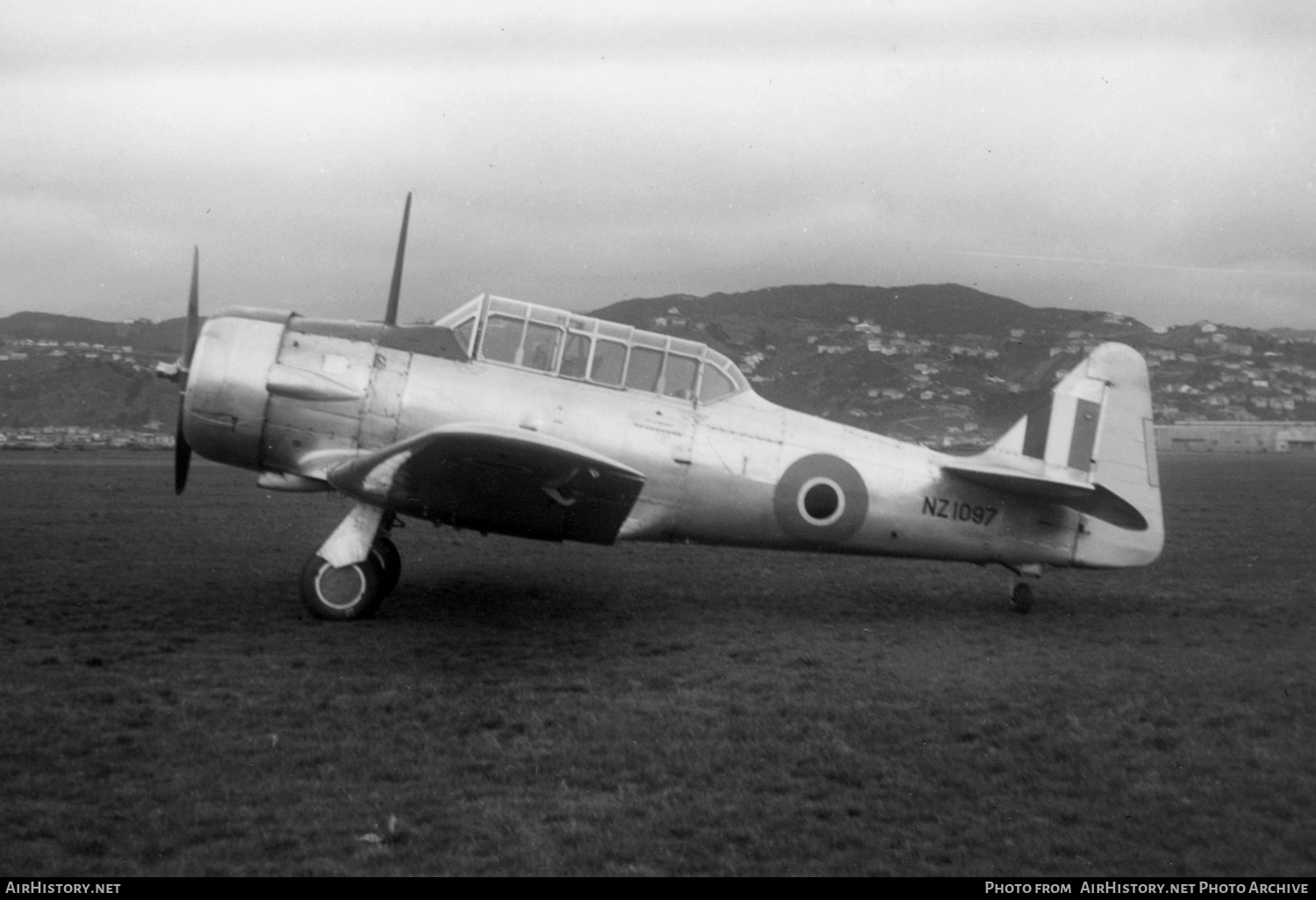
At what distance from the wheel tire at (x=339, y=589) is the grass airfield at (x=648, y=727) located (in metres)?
0.19

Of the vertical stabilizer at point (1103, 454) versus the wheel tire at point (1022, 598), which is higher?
the vertical stabilizer at point (1103, 454)

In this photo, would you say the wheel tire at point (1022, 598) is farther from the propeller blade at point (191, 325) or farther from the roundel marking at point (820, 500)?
the propeller blade at point (191, 325)

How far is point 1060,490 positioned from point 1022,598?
3.19ft

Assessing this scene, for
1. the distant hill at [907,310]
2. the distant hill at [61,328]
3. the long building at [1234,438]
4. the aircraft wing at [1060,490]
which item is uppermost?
the distant hill at [907,310]

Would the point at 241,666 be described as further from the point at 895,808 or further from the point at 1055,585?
the point at 1055,585

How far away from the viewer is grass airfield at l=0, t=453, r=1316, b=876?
3283 mm

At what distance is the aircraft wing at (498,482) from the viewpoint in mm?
6227

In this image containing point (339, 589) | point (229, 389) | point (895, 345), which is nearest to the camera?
point (339, 589)

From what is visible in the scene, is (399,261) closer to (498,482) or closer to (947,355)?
(498,482)

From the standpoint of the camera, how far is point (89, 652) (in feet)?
19.4

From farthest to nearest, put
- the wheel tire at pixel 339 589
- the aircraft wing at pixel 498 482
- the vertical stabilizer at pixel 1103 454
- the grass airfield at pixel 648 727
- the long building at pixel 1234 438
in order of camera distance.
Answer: the long building at pixel 1234 438, the vertical stabilizer at pixel 1103 454, the wheel tire at pixel 339 589, the aircraft wing at pixel 498 482, the grass airfield at pixel 648 727

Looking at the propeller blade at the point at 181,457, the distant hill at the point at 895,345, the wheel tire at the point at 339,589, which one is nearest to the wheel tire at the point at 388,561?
the wheel tire at the point at 339,589

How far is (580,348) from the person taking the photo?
25.5 feet

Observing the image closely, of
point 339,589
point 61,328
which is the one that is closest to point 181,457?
point 339,589
